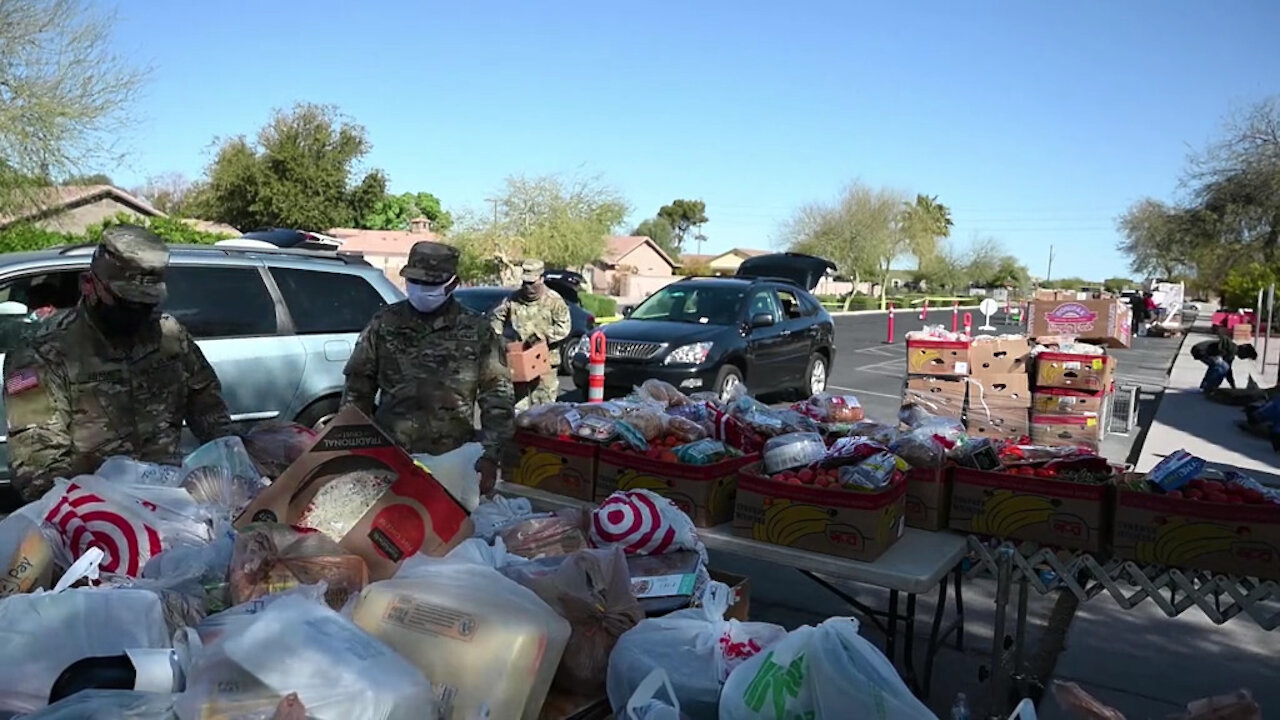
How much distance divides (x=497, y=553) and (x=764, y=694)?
2.57 ft

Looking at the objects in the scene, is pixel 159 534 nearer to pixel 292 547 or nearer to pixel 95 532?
pixel 95 532

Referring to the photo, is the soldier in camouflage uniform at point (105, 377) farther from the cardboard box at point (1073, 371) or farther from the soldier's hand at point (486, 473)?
the cardboard box at point (1073, 371)

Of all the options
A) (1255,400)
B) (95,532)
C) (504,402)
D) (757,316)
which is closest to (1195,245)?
(1255,400)

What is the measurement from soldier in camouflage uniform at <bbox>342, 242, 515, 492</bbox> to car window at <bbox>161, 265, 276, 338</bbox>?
8.18 feet

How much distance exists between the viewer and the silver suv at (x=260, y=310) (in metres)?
5.35

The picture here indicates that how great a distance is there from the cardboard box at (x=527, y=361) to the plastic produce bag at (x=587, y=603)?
5997 millimetres

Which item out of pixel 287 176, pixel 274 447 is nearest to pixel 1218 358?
pixel 274 447

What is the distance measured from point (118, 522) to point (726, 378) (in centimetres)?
861

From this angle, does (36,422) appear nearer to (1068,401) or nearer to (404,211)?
(1068,401)

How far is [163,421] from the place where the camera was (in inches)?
128

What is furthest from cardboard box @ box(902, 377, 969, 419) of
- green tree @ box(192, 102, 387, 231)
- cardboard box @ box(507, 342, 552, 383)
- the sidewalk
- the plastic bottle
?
green tree @ box(192, 102, 387, 231)

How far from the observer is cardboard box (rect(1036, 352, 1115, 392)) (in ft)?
26.2

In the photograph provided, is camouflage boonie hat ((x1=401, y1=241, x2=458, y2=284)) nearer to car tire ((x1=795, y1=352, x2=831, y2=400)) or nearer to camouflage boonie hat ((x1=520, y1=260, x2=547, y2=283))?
camouflage boonie hat ((x1=520, y1=260, x2=547, y2=283))

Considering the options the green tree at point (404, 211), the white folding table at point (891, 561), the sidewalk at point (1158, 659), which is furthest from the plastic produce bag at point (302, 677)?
the green tree at point (404, 211)
